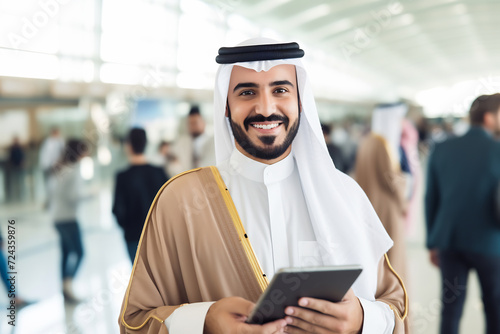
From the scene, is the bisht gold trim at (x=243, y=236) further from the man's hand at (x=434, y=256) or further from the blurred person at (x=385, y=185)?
the blurred person at (x=385, y=185)

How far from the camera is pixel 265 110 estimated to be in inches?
57.3

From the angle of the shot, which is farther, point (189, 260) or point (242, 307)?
point (189, 260)

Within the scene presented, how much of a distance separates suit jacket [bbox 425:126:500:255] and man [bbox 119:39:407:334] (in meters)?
1.72

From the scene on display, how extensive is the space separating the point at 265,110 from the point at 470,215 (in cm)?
229

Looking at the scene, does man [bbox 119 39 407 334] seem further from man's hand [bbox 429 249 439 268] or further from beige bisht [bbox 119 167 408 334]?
man's hand [bbox 429 249 439 268]

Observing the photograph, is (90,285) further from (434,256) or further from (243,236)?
(243,236)

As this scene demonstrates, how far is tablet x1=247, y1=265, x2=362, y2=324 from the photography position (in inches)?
40.3

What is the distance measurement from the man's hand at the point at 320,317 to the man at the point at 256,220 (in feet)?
0.13

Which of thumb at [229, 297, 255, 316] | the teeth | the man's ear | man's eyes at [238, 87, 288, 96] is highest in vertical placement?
the man's ear

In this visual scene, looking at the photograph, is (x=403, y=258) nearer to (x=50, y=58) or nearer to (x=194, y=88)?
(x=50, y=58)

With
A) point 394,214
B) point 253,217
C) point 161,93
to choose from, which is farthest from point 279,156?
point 161,93

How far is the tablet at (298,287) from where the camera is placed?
3.36 feet

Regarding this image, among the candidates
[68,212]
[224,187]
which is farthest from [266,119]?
[68,212]

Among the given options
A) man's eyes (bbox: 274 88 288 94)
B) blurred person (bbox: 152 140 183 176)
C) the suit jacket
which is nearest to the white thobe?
man's eyes (bbox: 274 88 288 94)
